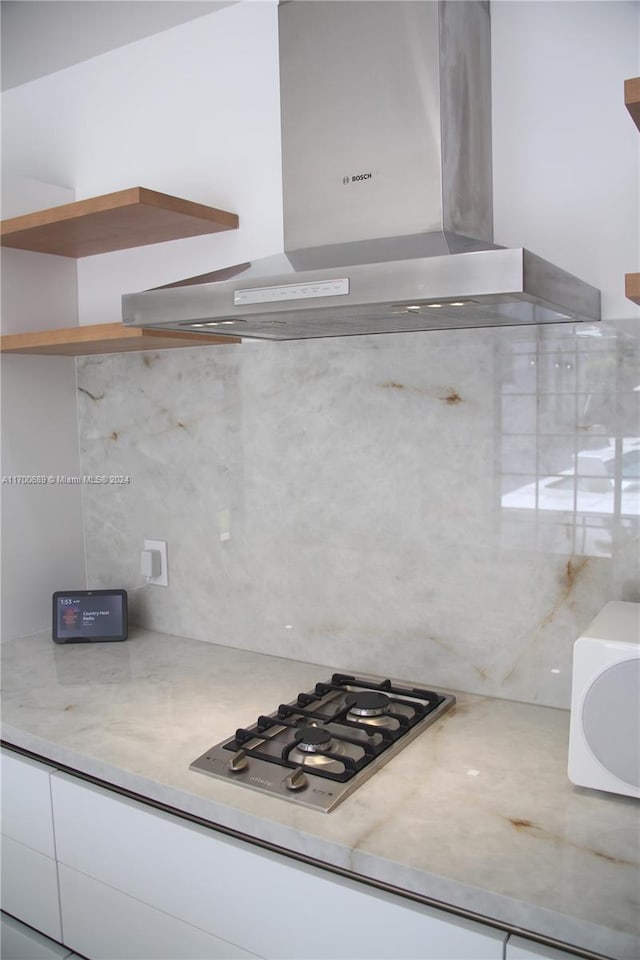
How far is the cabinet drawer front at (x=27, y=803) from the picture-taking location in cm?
171

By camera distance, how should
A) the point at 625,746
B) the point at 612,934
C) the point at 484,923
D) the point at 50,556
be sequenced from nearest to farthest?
the point at 612,934 < the point at 484,923 < the point at 625,746 < the point at 50,556

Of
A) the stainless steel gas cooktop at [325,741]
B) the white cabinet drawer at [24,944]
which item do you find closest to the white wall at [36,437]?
the white cabinet drawer at [24,944]

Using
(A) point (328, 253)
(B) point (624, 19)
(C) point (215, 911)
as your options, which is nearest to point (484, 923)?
(C) point (215, 911)

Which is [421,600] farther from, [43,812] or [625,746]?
[43,812]

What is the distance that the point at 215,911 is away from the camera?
1435 mm

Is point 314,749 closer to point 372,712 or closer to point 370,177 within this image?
point 372,712

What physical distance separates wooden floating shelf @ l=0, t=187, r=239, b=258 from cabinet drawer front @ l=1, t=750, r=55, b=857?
1.23 m

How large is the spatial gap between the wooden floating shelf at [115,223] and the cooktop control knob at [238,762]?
1187 mm

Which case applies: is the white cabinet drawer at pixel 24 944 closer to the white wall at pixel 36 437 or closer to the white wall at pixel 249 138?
the white wall at pixel 36 437

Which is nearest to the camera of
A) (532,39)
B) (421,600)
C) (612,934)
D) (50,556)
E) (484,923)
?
(612,934)

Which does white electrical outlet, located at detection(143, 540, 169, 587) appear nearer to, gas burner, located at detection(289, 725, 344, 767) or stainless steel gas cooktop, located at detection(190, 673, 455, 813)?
stainless steel gas cooktop, located at detection(190, 673, 455, 813)

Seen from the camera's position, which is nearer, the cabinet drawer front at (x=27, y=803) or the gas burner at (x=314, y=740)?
the gas burner at (x=314, y=740)

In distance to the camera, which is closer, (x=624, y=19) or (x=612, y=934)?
(x=612, y=934)

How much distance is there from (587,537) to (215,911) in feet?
3.25
